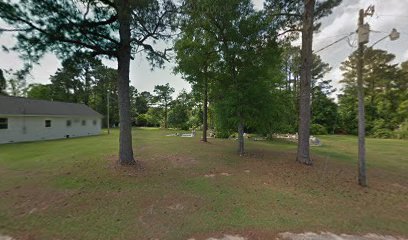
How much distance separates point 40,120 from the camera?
58.4 ft

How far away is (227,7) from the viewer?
8.85 metres

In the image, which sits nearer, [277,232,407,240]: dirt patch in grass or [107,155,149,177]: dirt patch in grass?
[277,232,407,240]: dirt patch in grass

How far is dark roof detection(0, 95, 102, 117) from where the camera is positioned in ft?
52.7

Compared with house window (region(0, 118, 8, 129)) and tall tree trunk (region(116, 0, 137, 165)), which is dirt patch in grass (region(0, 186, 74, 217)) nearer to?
tall tree trunk (region(116, 0, 137, 165))

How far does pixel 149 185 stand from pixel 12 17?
6048 mm

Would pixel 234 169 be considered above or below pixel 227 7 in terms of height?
below

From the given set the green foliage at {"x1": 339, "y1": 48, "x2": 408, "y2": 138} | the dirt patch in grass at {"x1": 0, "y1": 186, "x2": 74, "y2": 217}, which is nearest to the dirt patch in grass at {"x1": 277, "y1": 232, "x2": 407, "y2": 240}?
the dirt patch in grass at {"x1": 0, "y1": 186, "x2": 74, "y2": 217}

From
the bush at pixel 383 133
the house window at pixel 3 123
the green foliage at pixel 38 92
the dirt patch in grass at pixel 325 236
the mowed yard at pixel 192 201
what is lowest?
the dirt patch in grass at pixel 325 236

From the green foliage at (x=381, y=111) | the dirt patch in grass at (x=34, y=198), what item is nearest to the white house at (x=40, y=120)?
the dirt patch in grass at (x=34, y=198)

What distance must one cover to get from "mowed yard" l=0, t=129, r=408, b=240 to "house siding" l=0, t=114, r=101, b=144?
10305 mm

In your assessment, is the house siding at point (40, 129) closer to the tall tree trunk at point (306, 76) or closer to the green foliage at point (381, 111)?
the tall tree trunk at point (306, 76)

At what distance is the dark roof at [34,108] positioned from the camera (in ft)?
52.7

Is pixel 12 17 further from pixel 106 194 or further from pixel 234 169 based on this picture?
pixel 234 169

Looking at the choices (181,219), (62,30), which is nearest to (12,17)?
(62,30)
